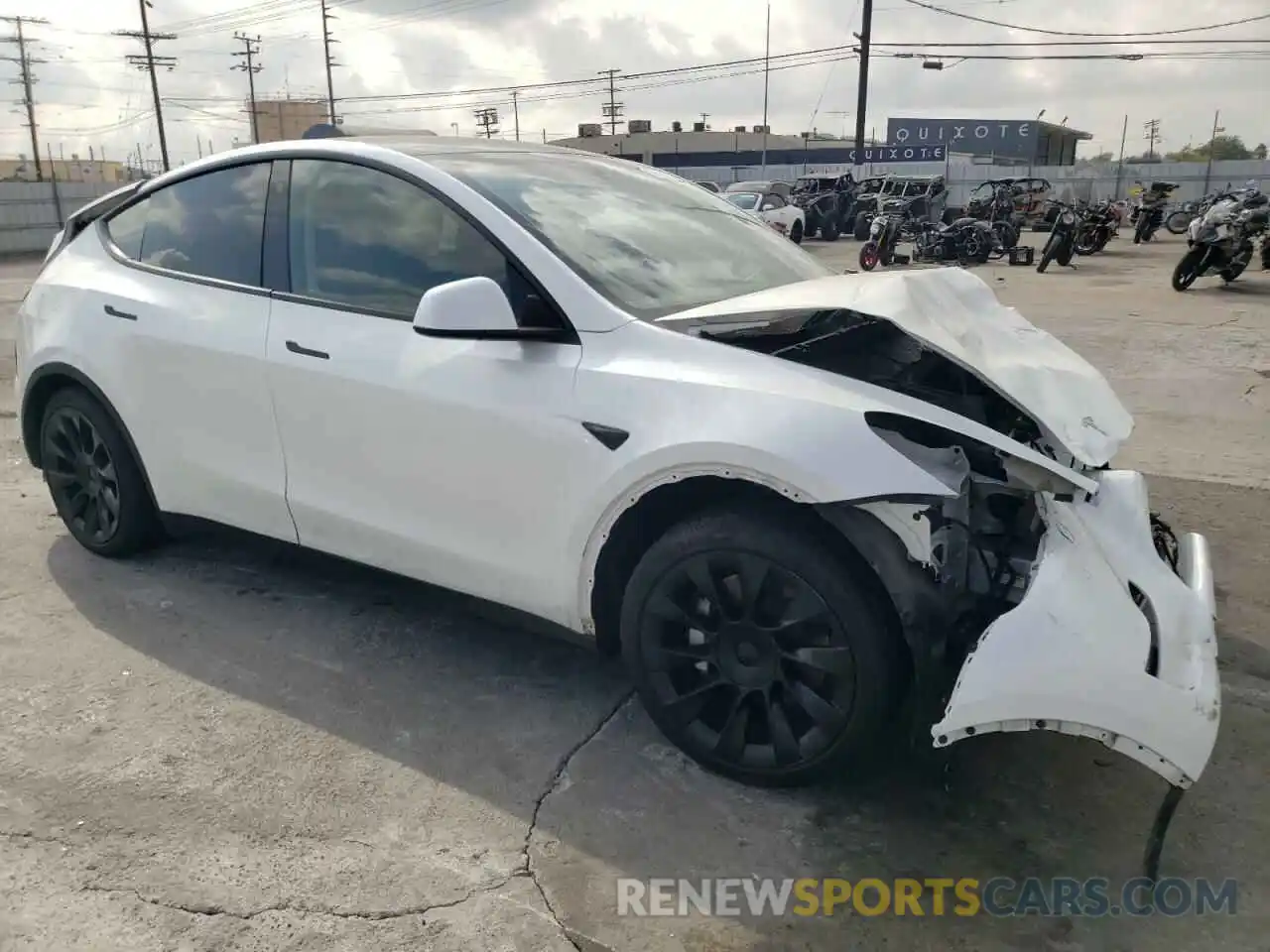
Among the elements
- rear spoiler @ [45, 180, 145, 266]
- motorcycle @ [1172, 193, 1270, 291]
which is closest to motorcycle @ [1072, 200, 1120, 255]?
motorcycle @ [1172, 193, 1270, 291]

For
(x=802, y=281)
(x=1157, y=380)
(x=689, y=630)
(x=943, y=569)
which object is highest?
(x=802, y=281)

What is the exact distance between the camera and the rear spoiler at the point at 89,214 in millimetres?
4117

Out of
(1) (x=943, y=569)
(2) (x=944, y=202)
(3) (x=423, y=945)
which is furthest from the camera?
(2) (x=944, y=202)

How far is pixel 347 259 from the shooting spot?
3.21m

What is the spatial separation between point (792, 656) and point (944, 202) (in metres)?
27.4

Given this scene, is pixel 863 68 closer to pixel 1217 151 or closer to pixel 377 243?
pixel 377 243

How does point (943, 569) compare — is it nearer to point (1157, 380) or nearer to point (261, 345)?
point (261, 345)

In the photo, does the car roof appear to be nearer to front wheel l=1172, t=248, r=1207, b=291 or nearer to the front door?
the front door

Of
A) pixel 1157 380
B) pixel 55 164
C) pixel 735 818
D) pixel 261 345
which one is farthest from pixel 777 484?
pixel 55 164

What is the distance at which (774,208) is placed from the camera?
80.1 feet

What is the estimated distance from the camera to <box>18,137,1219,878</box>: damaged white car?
2301 millimetres

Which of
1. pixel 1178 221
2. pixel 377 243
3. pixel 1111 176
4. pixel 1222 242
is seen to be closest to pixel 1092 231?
pixel 1222 242

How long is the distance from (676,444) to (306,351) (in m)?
1.38

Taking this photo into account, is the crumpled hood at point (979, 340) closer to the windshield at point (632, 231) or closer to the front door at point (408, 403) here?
the windshield at point (632, 231)
